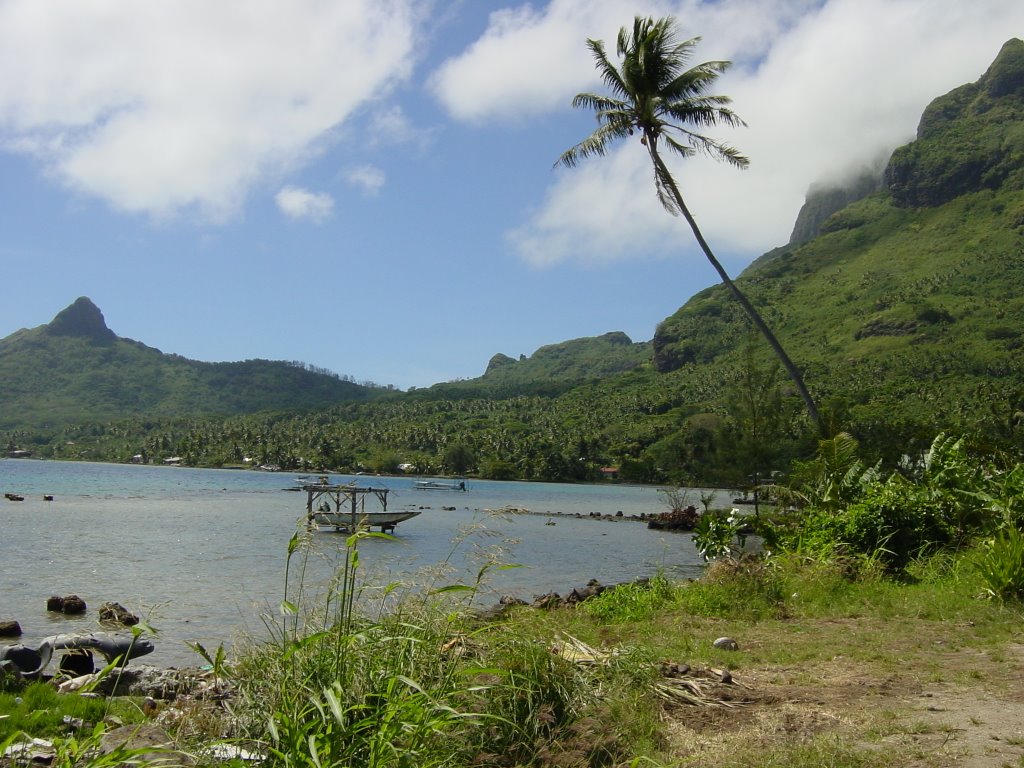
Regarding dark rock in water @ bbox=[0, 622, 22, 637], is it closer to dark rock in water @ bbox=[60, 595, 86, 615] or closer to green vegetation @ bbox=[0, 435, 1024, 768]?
dark rock in water @ bbox=[60, 595, 86, 615]

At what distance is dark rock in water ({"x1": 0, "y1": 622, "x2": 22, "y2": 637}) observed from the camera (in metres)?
14.1

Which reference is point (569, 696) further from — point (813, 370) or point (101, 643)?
point (813, 370)

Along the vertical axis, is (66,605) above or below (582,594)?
above

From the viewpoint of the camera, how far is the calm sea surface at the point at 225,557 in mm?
12148

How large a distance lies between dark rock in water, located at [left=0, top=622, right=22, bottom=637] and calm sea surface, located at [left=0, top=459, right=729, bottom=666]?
1.01 ft

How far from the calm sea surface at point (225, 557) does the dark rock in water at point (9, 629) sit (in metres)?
0.31

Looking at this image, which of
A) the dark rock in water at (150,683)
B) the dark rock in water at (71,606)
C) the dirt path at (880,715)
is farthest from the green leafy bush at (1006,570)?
the dark rock in water at (71,606)

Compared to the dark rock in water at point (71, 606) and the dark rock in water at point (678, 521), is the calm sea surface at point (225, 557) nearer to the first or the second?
the dark rock in water at point (71, 606)

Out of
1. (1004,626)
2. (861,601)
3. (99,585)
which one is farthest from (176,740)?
(99,585)

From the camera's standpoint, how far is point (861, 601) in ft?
36.6

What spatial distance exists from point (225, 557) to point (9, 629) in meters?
15.9

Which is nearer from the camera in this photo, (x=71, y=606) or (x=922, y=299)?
(x=71, y=606)

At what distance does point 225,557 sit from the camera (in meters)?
29.9

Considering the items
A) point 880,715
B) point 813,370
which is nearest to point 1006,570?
point 880,715
